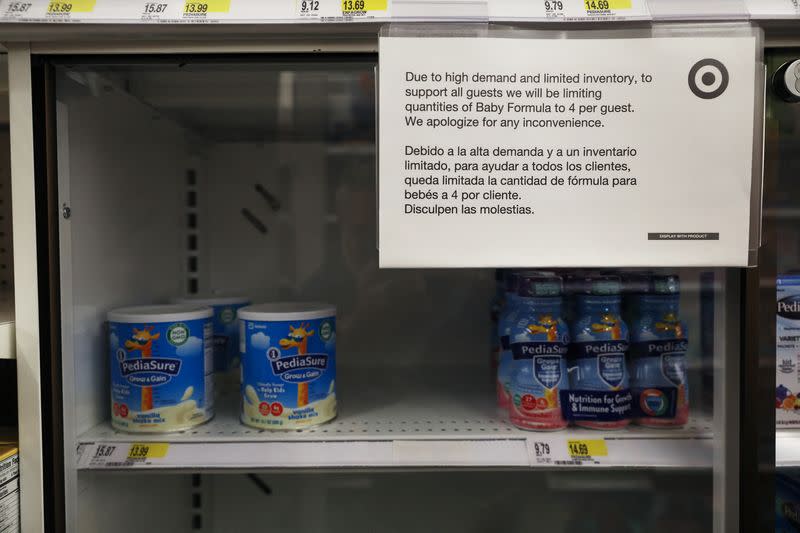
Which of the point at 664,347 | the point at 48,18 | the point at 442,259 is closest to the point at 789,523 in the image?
the point at 664,347

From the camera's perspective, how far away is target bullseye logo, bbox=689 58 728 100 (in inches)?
30.4

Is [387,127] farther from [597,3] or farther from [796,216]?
[796,216]

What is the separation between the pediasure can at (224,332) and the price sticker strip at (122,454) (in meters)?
0.31

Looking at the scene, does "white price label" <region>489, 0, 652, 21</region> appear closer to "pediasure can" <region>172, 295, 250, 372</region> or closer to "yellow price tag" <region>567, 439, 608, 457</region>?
"yellow price tag" <region>567, 439, 608, 457</region>

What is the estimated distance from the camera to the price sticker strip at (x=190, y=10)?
74cm

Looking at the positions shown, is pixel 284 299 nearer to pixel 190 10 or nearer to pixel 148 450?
pixel 148 450

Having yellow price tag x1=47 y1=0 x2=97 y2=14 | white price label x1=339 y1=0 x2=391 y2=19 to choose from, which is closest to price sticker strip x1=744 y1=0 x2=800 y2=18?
white price label x1=339 y1=0 x2=391 y2=19

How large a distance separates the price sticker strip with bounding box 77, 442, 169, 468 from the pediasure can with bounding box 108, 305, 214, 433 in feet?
0.11

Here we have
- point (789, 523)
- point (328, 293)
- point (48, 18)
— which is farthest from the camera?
point (328, 293)

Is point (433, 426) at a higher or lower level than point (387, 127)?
lower

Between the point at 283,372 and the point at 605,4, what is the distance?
77cm

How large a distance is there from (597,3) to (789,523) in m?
0.96

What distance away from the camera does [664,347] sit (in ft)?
3.23

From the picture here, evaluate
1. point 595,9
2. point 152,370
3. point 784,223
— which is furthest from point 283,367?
point 784,223
